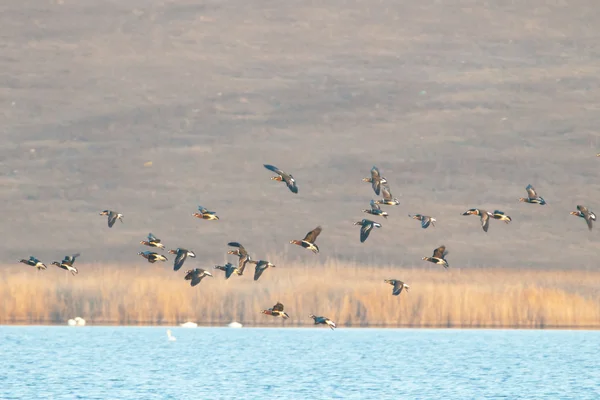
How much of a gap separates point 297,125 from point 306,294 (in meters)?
56.6

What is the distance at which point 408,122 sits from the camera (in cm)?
15338

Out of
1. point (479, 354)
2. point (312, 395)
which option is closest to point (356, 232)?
point (479, 354)

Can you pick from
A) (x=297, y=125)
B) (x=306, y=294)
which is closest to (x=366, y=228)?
(x=306, y=294)

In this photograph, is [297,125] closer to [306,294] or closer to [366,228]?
[306,294]

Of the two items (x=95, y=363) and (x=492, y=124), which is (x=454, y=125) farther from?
(x=95, y=363)

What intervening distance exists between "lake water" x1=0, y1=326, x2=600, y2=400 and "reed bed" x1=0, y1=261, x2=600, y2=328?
2343 mm

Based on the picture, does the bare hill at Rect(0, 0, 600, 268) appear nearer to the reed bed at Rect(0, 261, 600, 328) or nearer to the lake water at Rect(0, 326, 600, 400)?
the reed bed at Rect(0, 261, 600, 328)

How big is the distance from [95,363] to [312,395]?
741 inches

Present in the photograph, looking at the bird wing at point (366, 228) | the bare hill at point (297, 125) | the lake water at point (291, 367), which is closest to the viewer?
the bird wing at point (366, 228)

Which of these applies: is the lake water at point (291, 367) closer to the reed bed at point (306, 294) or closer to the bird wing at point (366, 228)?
the reed bed at point (306, 294)

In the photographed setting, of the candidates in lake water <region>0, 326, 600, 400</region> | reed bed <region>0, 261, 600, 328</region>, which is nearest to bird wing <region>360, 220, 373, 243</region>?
lake water <region>0, 326, 600, 400</region>

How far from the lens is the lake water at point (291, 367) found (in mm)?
52312

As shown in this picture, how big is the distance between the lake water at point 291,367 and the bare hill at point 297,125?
2941 centimetres

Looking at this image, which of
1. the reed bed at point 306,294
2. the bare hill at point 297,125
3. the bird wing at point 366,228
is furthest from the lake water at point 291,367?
the bare hill at point 297,125
